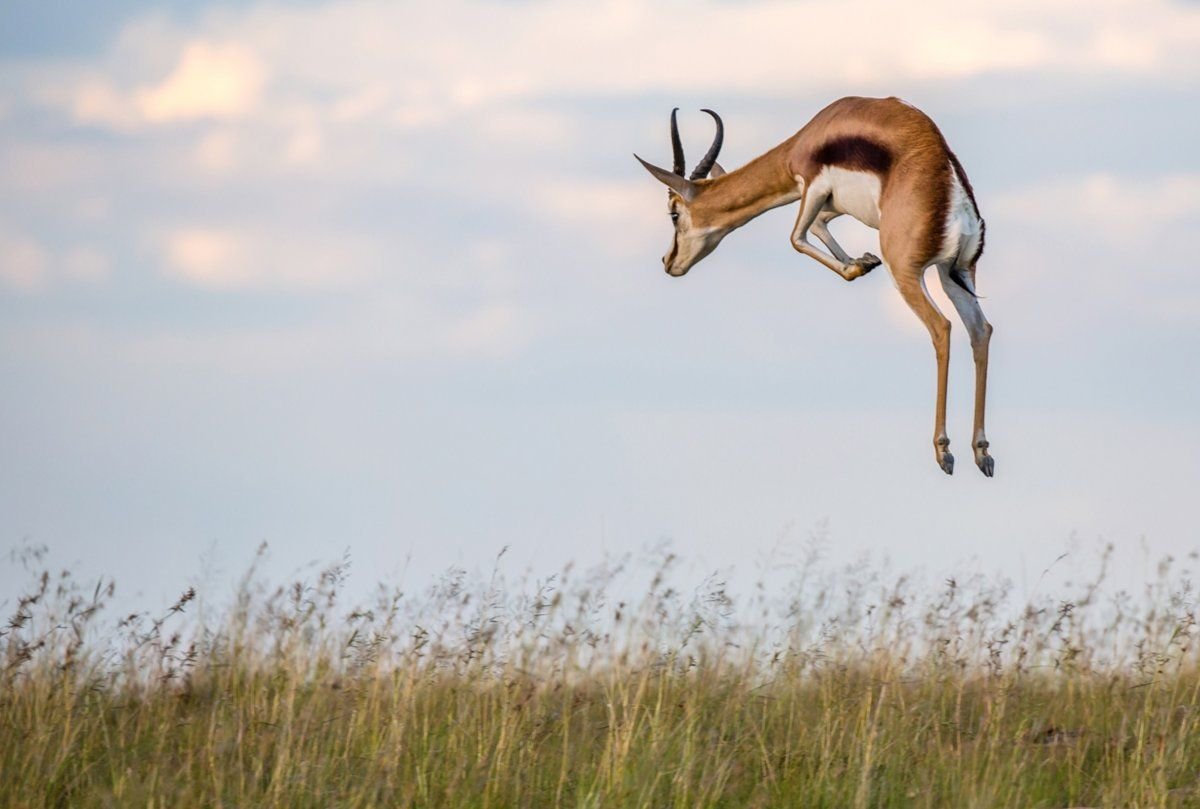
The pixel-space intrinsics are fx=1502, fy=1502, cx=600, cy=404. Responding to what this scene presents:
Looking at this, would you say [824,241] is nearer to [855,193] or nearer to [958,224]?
[855,193]

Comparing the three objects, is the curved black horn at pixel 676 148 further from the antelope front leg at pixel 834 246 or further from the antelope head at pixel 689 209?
the antelope front leg at pixel 834 246

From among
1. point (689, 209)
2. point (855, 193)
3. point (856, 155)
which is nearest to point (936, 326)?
point (855, 193)

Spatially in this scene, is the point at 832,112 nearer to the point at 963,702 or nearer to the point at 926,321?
the point at 926,321

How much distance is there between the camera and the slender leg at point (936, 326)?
1092 cm

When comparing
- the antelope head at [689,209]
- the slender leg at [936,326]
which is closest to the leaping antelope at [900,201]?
the slender leg at [936,326]

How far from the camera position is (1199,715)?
9.30 m

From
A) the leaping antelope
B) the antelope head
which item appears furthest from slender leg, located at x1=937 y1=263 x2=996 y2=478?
the antelope head

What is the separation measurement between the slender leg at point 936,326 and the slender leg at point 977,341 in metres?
0.32

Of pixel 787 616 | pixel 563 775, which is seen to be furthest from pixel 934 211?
pixel 563 775

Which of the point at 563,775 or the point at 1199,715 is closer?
the point at 563,775

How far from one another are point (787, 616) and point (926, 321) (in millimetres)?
2726

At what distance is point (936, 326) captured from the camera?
11.2 m

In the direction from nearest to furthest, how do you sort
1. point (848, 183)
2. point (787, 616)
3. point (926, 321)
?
point (787, 616), point (926, 321), point (848, 183)

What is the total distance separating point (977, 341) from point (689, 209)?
3.60 metres
